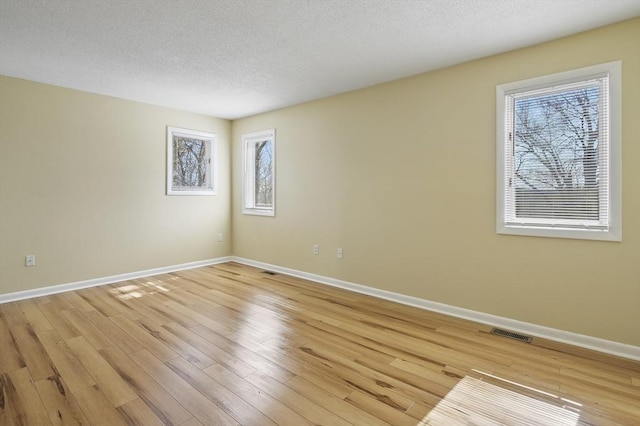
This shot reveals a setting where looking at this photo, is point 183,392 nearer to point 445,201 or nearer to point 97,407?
point 97,407

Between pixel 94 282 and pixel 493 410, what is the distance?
460 cm

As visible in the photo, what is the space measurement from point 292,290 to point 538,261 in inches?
104

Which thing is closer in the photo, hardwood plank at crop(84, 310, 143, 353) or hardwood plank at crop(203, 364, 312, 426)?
hardwood plank at crop(203, 364, 312, 426)

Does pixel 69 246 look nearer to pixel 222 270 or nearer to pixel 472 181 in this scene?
pixel 222 270

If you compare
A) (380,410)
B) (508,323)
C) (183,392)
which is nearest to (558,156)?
(508,323)

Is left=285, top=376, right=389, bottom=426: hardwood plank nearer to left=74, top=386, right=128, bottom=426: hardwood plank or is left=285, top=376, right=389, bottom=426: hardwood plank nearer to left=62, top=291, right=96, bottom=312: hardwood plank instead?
left=74, top=386, right=128, bottom=426: hardwood plank

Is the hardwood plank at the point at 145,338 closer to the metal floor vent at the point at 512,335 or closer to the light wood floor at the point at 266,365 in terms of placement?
the light wood floor at the point at 266,365

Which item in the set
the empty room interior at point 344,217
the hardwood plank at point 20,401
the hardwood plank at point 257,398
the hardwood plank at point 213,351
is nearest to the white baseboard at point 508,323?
the empty room interior at point 344,217

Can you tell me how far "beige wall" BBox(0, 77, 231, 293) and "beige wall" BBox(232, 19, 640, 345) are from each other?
1.77m

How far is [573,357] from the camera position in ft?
7.98

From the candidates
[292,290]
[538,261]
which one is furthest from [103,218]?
[538,261]

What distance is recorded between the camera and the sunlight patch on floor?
5.69 ft

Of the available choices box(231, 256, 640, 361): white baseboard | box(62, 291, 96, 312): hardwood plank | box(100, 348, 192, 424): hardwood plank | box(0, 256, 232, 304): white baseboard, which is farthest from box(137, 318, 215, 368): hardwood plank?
box(231, 256, 640, 361): white baseboard

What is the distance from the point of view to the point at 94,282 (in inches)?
167
